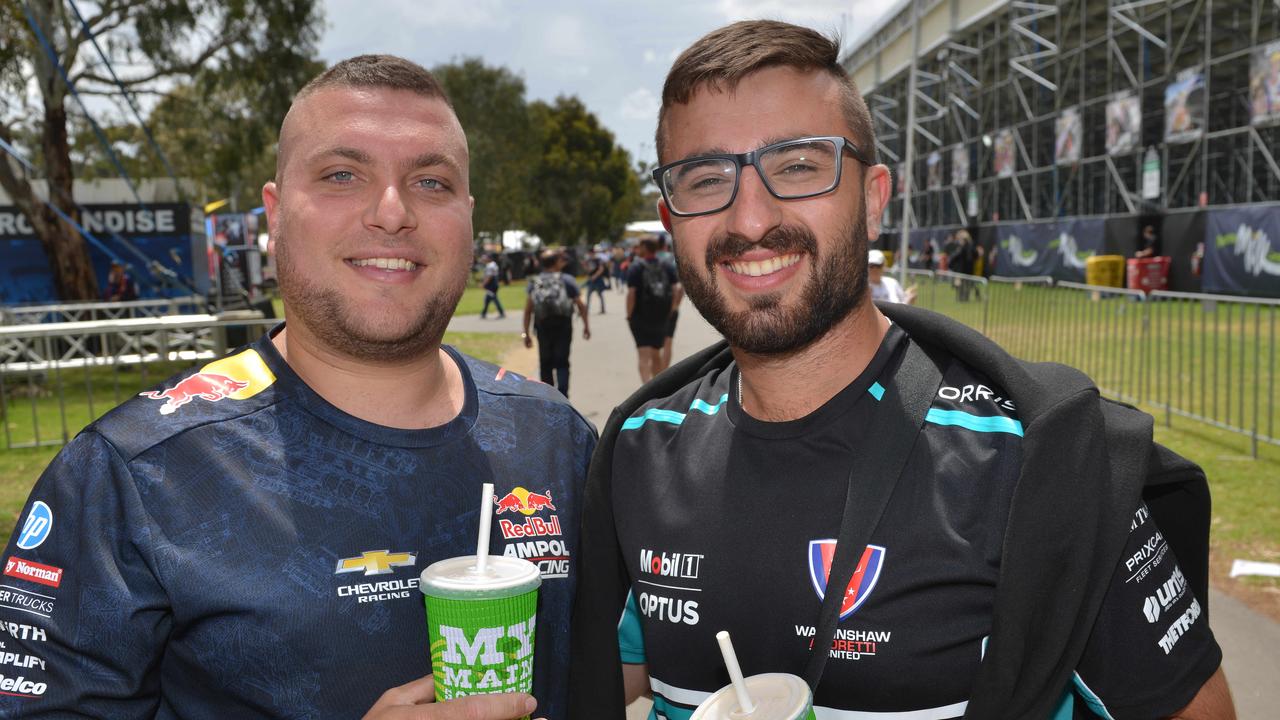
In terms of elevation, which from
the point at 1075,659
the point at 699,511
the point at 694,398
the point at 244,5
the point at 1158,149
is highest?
the point at 244,5

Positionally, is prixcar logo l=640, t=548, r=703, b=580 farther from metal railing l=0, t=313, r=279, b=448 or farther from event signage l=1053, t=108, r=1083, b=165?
event signage l=1053, t=108, r=1083, b=165

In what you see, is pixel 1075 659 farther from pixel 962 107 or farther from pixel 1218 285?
pixel 962 107

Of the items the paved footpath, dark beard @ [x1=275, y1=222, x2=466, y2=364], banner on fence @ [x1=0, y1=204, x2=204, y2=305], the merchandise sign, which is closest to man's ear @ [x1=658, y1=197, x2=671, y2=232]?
dark beard @ [x1=275, y1=222, x2=466, y2=364]

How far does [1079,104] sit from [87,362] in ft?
101

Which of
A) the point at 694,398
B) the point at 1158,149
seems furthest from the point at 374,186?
the point at 1158,149

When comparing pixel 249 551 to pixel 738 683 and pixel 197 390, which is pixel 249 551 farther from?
pixel 738 683

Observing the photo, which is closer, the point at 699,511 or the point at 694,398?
the point at 699,511

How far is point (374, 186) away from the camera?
240cm

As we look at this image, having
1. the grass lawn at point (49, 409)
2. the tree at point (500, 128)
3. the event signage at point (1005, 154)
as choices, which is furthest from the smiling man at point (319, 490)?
the tree at point (500, 128)

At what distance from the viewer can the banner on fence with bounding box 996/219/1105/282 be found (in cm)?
2862

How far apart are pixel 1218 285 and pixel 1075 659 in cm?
2413

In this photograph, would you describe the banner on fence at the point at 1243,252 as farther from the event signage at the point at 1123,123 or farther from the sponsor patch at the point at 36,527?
the sponsor patch at the point at 36,527

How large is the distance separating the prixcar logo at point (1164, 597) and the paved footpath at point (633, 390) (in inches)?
113

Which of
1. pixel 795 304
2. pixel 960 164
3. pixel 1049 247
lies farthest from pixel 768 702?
pixel 960 164
